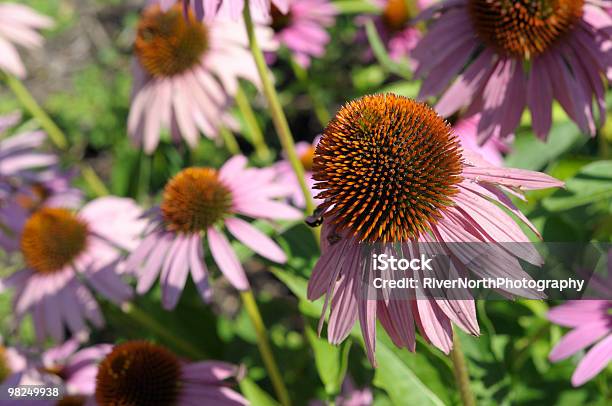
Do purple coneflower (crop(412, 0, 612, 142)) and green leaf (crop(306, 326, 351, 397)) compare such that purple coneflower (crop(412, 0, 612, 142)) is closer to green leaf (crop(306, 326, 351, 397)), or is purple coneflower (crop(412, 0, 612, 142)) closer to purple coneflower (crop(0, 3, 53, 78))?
green leaf (crop(306, 326, 351, 397))

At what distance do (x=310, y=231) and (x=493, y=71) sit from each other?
60cm

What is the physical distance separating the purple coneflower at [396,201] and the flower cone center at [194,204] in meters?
0.54

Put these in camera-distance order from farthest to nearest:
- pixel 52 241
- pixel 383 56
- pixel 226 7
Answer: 1. pixel 383 56
2. pixel 52 241
3. pixel 226 7

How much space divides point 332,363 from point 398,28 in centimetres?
148

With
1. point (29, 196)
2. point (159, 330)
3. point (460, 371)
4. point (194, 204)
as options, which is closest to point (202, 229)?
point (194, 204)

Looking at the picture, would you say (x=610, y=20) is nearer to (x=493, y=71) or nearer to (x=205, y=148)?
(x=493, y=71)

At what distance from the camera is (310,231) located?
1.59m

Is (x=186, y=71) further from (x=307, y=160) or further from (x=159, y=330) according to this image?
(x=159, y=330)

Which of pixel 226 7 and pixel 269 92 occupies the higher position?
pixel 226 7

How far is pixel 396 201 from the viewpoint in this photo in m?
0.99

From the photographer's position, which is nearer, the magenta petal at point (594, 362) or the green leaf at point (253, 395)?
the magenta petal at point (594, 362)

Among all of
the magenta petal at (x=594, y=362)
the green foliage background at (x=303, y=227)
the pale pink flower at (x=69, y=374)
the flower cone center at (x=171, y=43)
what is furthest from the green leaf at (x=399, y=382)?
the flower cone center at (x=171, y=43)

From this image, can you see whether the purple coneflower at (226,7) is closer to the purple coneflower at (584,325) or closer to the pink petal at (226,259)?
the pink petal at (226,259)

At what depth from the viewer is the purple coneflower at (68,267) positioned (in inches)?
70.3
